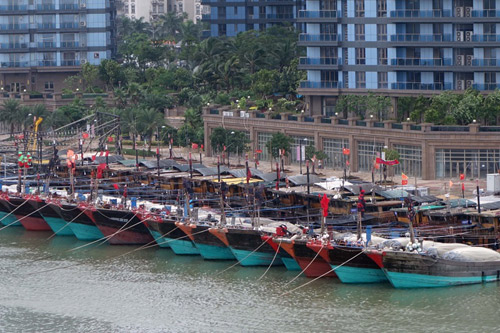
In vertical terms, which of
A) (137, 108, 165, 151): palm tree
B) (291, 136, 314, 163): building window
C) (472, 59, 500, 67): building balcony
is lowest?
(291, 136, 314, 163): building window

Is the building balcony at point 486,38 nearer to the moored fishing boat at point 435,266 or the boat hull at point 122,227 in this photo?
the boat hull at point 122,227

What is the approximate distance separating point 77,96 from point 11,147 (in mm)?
32583

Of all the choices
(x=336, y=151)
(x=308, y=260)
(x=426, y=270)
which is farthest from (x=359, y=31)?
(x=426, y=270)

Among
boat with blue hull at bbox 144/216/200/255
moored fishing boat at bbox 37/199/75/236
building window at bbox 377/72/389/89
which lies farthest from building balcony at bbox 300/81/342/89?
boat with blue hull at bbox 144/216/200/255

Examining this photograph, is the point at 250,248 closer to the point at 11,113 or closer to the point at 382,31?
the point at 382,31

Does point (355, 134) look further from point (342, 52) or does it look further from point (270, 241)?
point (270, 241)

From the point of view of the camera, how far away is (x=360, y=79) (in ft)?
515

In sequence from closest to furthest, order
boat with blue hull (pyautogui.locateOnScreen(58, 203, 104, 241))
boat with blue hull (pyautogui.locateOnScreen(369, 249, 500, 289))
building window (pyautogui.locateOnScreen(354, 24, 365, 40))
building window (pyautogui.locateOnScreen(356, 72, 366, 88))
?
boat with blue hull (pyautogui.locateOnScreen(369, 249, 500, 289)) → boat with blue hull (pyautogui.locateOnScreen(58, 203, 104, 241)) → building window (pyautogui.locateOnScreen(354, 24, 365, 40)) → building window (pyautogui.locateOnScreen(356, 72, 366, 88))

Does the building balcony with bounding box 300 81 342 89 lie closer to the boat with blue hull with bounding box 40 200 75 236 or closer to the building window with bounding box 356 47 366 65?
the building window with bounding box 356 47 366 65

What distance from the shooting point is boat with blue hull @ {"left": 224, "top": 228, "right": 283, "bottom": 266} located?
107m

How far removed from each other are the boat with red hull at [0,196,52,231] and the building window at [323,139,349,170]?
104 feet

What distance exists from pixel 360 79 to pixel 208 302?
64.6 m

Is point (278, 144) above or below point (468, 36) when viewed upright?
below

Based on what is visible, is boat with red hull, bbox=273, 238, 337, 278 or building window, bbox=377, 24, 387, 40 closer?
boat with red hull, bbox=273, 238, 337, 278
